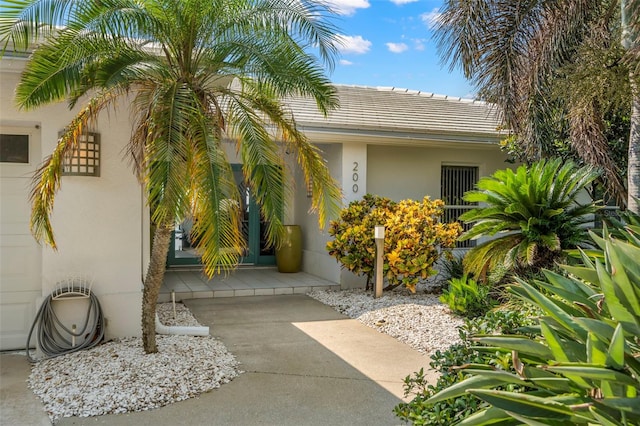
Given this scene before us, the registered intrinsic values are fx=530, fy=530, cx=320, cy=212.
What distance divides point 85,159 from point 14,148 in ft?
3.49

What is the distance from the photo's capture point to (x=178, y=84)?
5285mm

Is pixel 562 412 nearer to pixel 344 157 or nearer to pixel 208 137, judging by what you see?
pixel 208 137

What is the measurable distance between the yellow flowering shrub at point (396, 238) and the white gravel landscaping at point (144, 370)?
1606mm

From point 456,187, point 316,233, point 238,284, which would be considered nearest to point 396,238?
point 316,233

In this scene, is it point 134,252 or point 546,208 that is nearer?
point 134,252

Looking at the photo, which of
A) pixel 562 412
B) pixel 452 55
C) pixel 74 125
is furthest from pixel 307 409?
pixel 452 55

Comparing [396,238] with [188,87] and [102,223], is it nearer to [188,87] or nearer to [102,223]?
[102,223]

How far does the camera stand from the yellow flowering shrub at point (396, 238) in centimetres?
962

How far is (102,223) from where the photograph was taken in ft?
22.0

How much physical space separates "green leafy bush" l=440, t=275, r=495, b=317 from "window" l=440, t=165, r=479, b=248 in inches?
198

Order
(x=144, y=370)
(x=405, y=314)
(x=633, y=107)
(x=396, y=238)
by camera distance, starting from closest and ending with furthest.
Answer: (x=144, y=370) < (x=633, y=107) < (x=405, y=314) < (x=396, y=238)

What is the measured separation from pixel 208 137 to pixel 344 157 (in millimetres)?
6255

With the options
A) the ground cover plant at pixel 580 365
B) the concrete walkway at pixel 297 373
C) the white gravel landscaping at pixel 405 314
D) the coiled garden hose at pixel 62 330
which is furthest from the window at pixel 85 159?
the ground cover plant at pixel 580 365

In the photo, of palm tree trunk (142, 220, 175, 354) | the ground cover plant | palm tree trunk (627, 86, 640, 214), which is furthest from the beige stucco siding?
the ground cover plant
